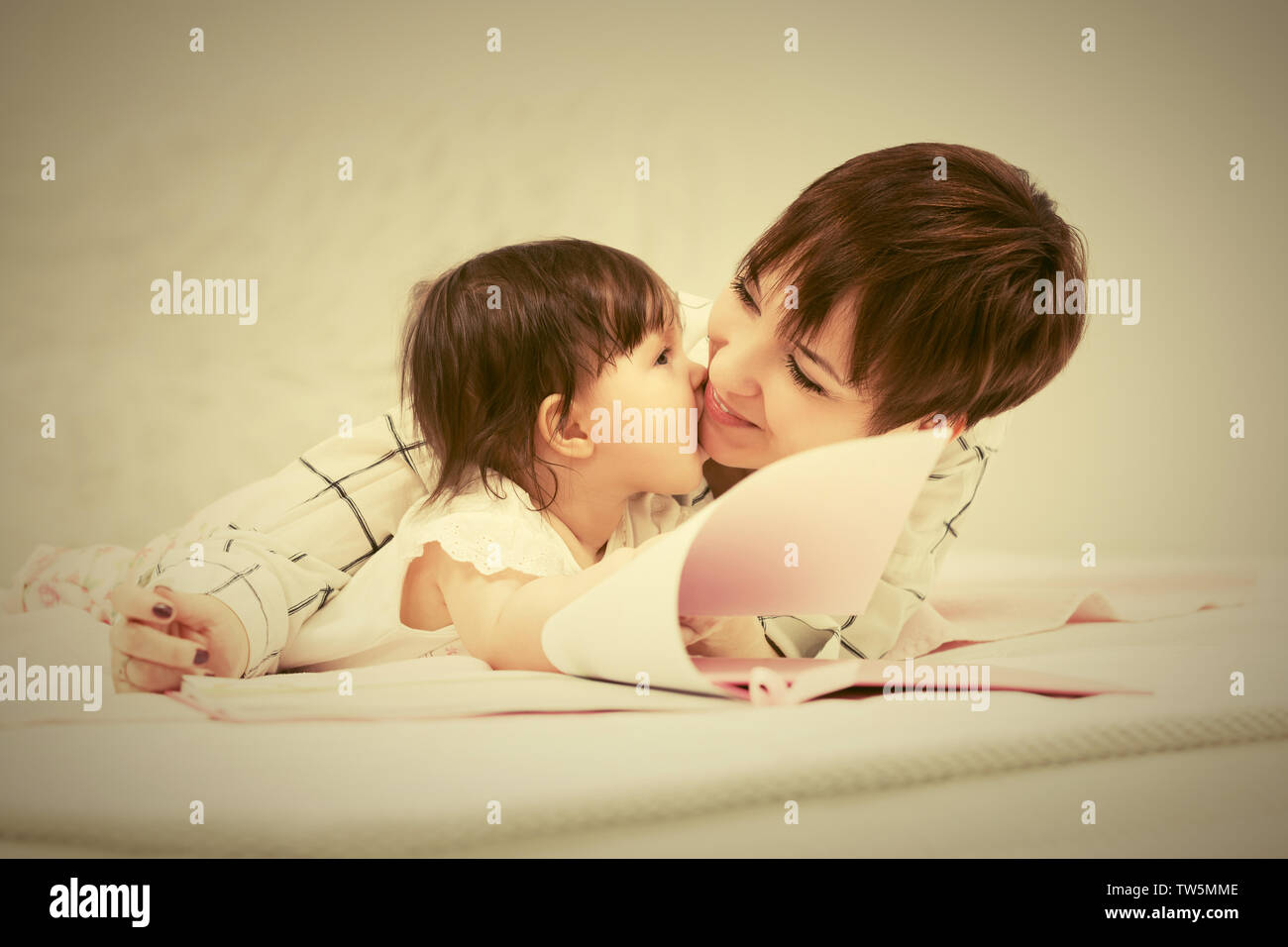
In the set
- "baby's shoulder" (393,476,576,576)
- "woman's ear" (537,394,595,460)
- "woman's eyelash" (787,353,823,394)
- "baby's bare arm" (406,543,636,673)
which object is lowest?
"baby's bare arm" (406,543,636,673)

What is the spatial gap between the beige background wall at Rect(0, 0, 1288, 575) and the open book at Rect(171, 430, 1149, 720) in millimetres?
1343

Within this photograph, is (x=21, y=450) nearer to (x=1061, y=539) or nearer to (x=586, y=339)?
(x=586, y=339)

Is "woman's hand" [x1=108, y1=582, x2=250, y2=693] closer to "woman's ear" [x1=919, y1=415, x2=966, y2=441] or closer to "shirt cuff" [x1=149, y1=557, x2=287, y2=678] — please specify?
"shirt cuff" [x1=149, y1=557, x2=287, y2=678]

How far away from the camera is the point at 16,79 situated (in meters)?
1.76

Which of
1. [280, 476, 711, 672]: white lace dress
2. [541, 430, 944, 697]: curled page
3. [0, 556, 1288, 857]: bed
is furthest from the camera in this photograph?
[280, 476, 711, 672]: white lace dress

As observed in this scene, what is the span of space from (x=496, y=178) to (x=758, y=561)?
5.25 ft

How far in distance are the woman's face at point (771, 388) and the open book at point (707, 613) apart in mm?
227

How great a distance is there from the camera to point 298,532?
3.92 feet

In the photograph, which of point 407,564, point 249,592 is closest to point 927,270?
point 407,564

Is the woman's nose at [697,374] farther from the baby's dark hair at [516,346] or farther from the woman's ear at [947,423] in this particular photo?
the woman's ear at [947,423]

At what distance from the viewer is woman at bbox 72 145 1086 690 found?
3.28 feet

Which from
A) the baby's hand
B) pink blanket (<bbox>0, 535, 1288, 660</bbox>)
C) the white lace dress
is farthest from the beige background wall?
the baby's hand

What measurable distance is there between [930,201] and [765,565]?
0.45 m
